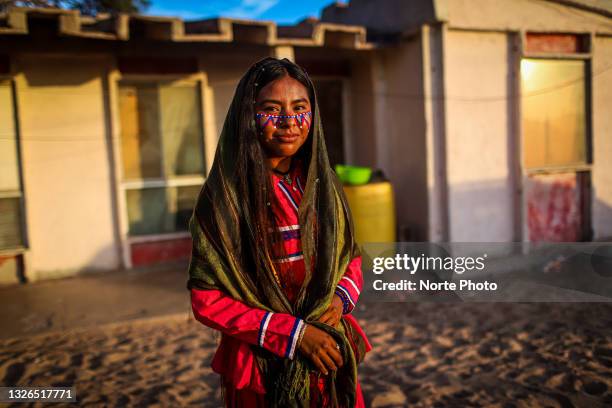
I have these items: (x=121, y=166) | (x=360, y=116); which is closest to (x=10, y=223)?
(x=121, y=166)

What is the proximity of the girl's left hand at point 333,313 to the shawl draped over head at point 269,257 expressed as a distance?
2cm

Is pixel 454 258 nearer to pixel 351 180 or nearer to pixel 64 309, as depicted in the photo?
A: pixel 351 180

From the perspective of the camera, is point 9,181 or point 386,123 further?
point 386,123

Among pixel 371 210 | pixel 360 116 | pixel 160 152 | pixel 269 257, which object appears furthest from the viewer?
pixel 360 116

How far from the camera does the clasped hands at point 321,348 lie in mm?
1335

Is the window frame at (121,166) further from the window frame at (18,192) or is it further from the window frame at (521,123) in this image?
the window frame at (521,123)

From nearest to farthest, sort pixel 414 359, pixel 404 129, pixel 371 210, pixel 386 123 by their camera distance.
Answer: pixel 414 359, pixel 371 210, pixel 404 129, pixel 386 123

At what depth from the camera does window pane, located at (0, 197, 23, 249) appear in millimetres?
5398

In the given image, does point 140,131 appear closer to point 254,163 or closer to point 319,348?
point 254,163

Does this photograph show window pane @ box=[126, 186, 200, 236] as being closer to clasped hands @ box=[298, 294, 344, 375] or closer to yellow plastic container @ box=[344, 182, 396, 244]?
yellow plastic container @ box=[344, 182, 396, 244]

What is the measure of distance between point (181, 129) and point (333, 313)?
5.22m

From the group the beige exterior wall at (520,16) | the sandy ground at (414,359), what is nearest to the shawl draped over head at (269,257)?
the sandy ground at (414,359)

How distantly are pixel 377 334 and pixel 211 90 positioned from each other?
3959 mm

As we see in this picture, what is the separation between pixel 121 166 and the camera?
19.2 ft
